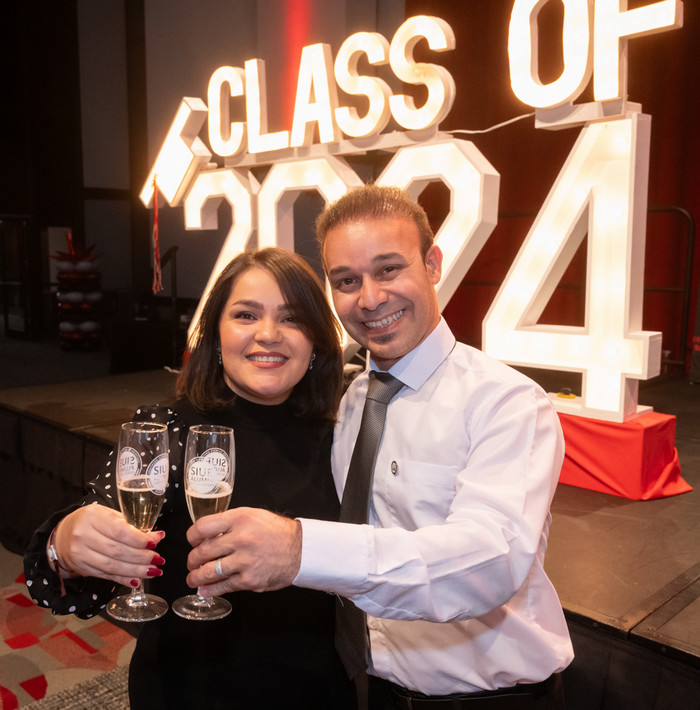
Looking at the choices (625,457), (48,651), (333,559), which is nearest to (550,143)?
(625,457)

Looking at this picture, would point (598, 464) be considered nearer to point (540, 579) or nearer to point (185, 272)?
point (540, 579)

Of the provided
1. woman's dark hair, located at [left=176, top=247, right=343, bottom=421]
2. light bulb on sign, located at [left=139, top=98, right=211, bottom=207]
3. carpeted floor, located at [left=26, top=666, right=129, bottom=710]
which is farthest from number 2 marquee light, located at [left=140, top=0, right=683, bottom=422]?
carpeted floor, located at [left=26, top=666, right=129, bottom=710]

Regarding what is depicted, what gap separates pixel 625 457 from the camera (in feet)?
8.47

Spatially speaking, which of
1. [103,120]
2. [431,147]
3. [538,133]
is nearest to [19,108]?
[103,120]

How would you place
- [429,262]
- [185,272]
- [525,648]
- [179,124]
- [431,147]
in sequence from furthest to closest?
[185,272] → [179,124] → [431,147] → [429,262] → [525,648]

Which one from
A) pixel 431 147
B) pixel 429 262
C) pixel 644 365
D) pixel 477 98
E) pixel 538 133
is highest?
pixel 477 98

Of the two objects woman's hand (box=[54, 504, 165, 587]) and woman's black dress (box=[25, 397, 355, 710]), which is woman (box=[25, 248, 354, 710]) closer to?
woman's black dress (box=[25, 397, 355, 710])

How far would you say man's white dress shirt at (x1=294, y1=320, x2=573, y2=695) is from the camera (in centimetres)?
94

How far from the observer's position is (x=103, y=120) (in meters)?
10.9

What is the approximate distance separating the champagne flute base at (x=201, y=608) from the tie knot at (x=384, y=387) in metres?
0.46

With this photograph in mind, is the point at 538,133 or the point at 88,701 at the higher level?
the point at 538,133

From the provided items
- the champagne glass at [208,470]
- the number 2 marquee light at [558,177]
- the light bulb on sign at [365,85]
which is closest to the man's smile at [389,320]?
the champagne glass at [208,470]

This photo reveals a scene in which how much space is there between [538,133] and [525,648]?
630 centimetres

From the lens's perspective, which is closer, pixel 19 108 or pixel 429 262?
pixel 429 262
